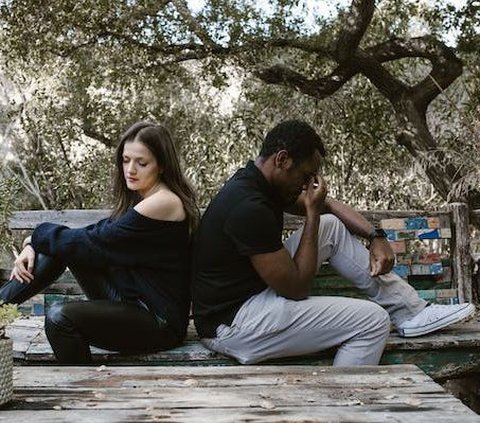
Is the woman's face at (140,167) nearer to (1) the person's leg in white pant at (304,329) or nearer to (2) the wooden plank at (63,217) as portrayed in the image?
(1) the person's leg in white pant at (304,329)

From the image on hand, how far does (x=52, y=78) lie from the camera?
42.2 ft

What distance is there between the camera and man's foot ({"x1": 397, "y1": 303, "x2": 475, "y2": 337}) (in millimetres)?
3248

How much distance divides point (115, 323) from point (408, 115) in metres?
5.95

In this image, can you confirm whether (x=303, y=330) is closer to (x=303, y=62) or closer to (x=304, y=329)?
(x=304, y=329)

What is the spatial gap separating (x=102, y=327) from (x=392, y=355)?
129 cm

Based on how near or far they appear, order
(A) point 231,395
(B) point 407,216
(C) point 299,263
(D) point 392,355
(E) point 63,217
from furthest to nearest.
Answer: (B) point 407,216
(E) point 63,217
(D) point 392,355
(C) point 299,263
(A) point 231,395

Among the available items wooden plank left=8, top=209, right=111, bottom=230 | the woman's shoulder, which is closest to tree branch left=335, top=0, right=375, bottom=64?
wooden plank left=8, top=209, right=111, bottom=230

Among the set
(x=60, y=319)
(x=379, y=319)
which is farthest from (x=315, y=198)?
(x=60, y=319)

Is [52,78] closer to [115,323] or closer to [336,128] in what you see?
[336,128]

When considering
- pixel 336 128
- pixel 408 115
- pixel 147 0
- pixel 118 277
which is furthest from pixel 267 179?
pixel 336 128

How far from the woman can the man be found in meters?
0.12

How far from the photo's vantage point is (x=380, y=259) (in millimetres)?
3270

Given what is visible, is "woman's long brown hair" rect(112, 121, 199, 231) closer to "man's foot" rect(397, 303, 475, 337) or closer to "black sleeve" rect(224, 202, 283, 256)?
A: "black sleeve" rect(224, 202, 283, 256)

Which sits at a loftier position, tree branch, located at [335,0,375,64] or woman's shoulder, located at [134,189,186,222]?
tree branch, located at [335,0,375,64]
